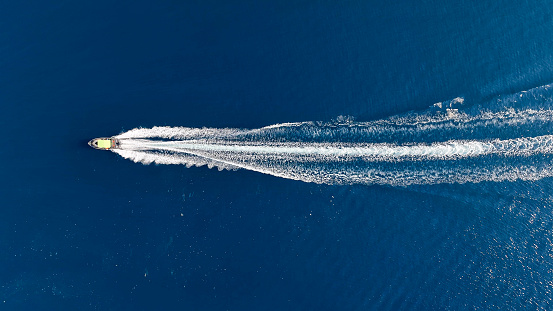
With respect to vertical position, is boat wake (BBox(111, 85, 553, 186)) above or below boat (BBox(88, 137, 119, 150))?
below

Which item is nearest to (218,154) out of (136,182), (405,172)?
(136,182)

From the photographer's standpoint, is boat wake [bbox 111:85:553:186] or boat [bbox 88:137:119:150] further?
boat [bbox 88:137:119:150]

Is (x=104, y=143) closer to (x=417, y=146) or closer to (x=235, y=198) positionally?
(x=235, y=198)

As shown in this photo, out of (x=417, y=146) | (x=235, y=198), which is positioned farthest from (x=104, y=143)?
(x=417, y=146)

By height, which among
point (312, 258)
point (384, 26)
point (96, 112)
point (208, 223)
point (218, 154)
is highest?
point (384, 26)

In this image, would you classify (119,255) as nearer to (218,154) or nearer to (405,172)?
(218,154)
